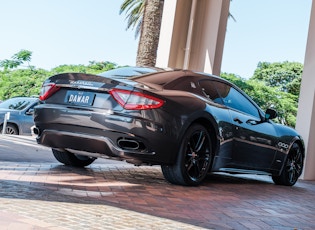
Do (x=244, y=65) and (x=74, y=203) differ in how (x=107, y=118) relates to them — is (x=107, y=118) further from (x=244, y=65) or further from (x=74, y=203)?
(x=244, y=65)

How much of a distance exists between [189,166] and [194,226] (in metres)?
2.38

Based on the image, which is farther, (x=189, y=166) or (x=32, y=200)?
(x=189, y=166)

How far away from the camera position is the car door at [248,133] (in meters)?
7.14

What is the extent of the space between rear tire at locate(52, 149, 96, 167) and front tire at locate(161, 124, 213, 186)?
1455 mm

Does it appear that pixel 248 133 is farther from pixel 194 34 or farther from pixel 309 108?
pixel 194 34

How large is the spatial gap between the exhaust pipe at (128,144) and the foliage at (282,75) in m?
36.8

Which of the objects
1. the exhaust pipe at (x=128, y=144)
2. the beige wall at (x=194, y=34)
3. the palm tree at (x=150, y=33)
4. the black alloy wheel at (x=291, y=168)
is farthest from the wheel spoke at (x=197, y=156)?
the palm tree at (x=150, y=33)

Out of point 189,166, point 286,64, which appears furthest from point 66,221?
point 286,64

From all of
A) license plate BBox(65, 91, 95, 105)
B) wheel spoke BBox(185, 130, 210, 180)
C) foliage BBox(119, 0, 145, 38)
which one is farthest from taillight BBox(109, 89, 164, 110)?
foliage BBox(119, 0, 145, 38)

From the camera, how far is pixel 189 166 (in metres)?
6.37

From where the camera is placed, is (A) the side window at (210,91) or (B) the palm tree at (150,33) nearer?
(A) the side window at (210,91)

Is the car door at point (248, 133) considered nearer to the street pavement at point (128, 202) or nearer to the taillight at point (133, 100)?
the street pavement at point (128, 202)

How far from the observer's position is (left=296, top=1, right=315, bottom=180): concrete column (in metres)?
11.4

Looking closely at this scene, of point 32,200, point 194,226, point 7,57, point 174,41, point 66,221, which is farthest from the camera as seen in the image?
point 7,57
